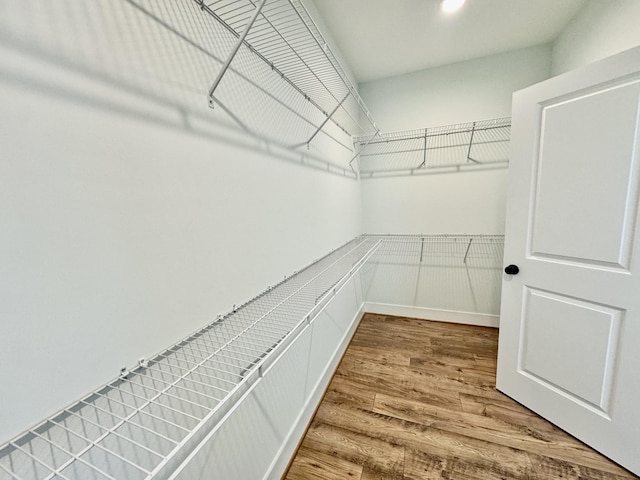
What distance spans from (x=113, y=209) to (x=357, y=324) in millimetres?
2510

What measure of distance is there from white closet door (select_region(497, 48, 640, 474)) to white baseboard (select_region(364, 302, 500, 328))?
3.41 ft

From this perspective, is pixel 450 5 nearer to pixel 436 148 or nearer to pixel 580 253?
pixel 436 148

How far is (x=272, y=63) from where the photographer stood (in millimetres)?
1170

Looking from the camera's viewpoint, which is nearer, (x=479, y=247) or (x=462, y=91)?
(x=462, y=91)

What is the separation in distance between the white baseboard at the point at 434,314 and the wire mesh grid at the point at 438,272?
43 millimetres

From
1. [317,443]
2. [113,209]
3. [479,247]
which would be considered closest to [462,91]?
[479,247]

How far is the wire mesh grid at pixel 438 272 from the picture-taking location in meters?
2.56

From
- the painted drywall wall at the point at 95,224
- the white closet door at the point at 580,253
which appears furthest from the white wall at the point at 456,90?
the painted drywall wall at the point at 95,224

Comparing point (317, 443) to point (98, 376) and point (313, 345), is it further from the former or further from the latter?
point (98, 376)

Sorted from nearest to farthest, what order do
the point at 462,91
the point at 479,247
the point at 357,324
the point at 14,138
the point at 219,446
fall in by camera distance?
the point at 14,138 → the point at 219,446 → the point at 462,91 → the point at 479,247 → the point at 357,324

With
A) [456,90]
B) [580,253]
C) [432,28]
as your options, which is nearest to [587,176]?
[580,253]

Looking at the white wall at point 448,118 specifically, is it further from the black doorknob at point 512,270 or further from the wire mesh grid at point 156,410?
the wire mesh grid at point 156,410

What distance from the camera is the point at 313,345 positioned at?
5.29 ft

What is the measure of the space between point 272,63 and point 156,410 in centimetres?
137
